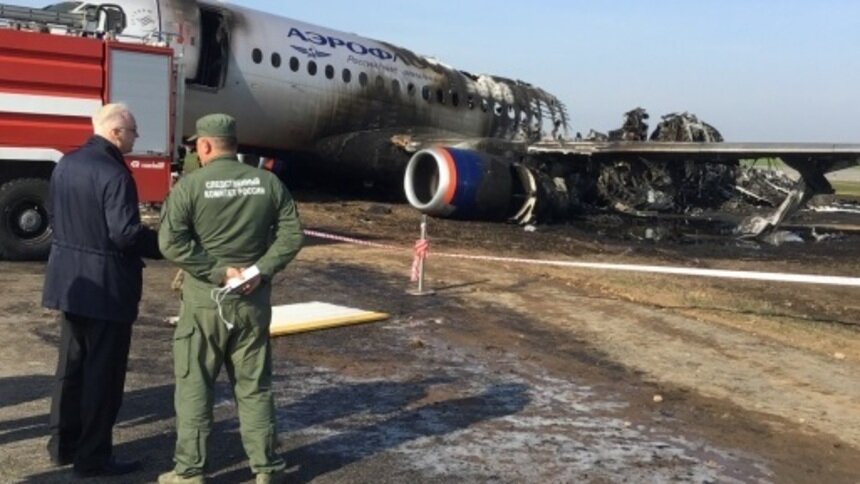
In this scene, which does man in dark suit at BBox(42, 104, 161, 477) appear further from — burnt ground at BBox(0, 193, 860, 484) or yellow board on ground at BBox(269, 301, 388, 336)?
yellow board on ground at BBox(269, 301, 388, 336)

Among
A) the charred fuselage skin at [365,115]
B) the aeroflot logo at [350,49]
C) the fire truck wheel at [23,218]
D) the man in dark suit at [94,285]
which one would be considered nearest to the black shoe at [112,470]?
the man in dark suit at [94,285]

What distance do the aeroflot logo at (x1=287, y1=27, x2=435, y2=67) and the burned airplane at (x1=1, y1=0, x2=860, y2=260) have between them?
31 millimetres

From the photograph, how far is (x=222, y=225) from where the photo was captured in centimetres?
464

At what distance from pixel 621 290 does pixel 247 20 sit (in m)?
9.80

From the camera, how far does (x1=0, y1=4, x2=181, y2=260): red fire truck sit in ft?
35.4

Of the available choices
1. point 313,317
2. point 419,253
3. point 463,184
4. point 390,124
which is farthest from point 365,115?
point 313,317

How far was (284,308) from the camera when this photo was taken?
9516 millimetres

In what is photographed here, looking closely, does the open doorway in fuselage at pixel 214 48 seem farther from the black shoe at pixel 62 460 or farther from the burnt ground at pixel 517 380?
the black shoe at pixel 62 460

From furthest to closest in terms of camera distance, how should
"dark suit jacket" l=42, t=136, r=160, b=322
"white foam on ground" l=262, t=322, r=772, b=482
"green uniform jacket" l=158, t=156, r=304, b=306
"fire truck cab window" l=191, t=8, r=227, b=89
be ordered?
"fire truck cab window" l=191, t=8, r=227, b=89, "white foam on ground" l=262, t=322, r=772, b=482, "dark suit jacket" l=42, t=136, r=160, b=322, "green uniform jacket" l=158, t=156, r=304, b=306

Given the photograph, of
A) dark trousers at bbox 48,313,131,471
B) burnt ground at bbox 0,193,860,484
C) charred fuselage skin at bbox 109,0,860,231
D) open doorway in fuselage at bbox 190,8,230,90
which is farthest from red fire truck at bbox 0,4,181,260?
dark trousers at bbox 48,313,131,471

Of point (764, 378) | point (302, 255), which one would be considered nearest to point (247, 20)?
point (302, 255)

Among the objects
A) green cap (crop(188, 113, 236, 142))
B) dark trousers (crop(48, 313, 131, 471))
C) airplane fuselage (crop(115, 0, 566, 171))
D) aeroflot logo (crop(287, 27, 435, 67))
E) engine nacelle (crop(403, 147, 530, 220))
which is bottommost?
dark trousers (crop(48, 313, 131, 471))

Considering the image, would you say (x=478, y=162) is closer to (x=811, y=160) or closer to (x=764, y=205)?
(x=811, y=160)

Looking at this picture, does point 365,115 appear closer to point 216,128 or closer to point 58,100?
point 58,100
